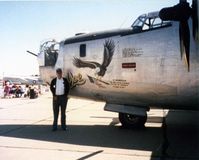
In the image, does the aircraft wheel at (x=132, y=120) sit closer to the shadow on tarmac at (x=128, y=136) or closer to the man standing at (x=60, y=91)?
the shadow on tarmac at (x=128, y=136)

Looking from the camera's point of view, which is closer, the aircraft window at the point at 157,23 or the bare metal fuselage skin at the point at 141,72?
the bare metal fuselage skin at the point at 141,72

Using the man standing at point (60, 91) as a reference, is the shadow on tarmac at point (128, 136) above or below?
below

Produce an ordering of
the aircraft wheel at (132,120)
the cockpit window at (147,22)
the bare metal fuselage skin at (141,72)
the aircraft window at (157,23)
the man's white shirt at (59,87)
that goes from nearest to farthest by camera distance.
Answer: the bare metal fuselage skin at (141,72) → the aircraft window at (157,23) → the cockpit window at (147,22) → the man's white shirt at (59,87) → the aircraft wheel at (132,120)

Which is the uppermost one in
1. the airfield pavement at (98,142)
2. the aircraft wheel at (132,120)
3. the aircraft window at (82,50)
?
the aircraft window at (82,50)

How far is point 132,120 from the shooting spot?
10.5 meters

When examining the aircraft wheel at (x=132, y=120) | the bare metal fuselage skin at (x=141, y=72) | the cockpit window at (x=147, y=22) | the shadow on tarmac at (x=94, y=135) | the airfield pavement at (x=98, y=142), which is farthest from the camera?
the aircraft wheel at (x=132, y=120)

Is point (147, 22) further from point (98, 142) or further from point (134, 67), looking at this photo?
point (98, 142)

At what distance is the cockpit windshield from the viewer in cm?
1073

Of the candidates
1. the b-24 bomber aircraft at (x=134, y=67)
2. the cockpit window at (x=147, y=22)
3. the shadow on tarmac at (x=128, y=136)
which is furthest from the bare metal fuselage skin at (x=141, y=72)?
the shadow on tarmac at (x=128, y=136)

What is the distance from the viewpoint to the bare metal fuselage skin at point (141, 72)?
27.8 feet

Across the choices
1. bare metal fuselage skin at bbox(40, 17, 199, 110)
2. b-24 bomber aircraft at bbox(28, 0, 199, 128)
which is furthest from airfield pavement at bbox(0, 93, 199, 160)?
bare metal fuselage skin at bbox(40, 17, 199, 110)

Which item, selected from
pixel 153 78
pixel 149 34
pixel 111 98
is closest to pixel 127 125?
pixel 111 98

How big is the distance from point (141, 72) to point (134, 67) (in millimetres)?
257

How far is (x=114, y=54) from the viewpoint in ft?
31.1
